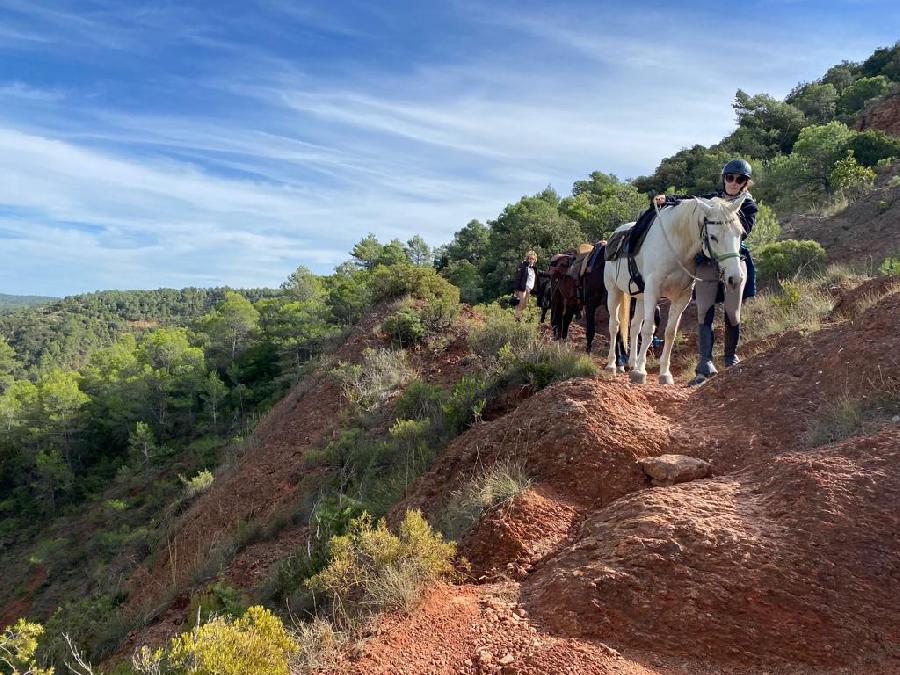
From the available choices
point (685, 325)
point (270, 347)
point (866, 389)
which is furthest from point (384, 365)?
point (270, 347)

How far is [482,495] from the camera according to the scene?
13.8 feet

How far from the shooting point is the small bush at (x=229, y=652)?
246 cm

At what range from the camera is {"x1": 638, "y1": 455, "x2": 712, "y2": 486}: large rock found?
404 centimetres

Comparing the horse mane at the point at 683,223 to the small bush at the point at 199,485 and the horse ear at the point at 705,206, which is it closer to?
the horse ear at the point at 705,206

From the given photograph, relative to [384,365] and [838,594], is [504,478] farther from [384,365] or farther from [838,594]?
[384,365]

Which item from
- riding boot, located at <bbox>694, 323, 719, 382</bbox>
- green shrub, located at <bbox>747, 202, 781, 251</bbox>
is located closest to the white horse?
riding boot, located at <bbox>694, 323, 719, 382</bbox>

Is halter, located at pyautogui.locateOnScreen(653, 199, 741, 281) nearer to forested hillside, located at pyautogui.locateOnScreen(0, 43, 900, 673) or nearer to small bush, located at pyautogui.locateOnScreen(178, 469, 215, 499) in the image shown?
forested hillside, located at pyautogui.locateOnScreen(0, 43, 900, 673)

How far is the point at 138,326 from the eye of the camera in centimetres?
14712

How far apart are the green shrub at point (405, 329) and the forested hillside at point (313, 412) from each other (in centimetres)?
5

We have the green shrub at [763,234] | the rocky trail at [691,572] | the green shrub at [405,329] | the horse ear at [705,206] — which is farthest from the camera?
the green shrub at [763,234]

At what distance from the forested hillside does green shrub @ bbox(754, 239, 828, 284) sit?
0.13ft

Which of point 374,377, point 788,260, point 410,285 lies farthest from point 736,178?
point 410,285

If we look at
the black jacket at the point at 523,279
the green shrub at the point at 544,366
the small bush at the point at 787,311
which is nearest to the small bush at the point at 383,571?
the green shrub at the point at 544,366

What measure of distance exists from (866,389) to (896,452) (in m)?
1.27
